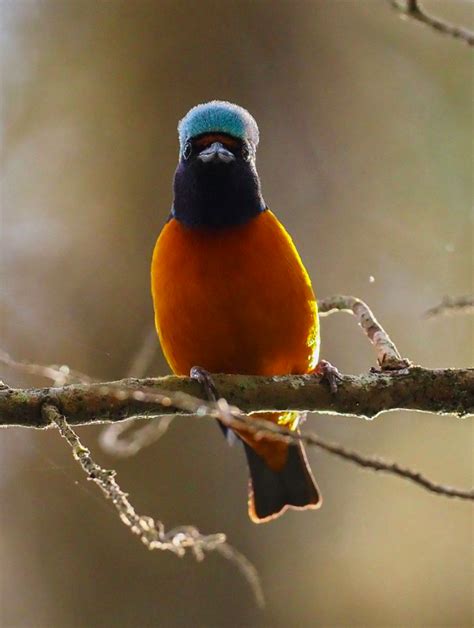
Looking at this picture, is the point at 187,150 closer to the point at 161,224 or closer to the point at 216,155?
the point at 216,155

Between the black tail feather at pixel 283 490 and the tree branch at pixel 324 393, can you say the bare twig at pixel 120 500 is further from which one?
the black tail feather at pixel 283 490

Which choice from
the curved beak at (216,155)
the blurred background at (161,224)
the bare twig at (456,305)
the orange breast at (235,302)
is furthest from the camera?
the blurred background at (161,224)

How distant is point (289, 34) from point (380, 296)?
8.82ft

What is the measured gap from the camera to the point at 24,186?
758 cm

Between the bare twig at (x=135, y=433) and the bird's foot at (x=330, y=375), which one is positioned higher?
the bare twig at (x=135, y=433)

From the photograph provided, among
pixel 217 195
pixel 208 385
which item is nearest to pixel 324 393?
pixel 208 385

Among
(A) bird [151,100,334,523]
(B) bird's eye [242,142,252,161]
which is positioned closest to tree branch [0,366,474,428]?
(A) bird [151,100,334,523]

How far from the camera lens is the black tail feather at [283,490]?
450 centimetres

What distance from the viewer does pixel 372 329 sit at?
12.0ft

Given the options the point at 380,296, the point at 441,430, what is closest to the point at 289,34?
the point at 380,296

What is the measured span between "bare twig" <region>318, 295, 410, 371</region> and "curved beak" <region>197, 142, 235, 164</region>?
0.86 meters

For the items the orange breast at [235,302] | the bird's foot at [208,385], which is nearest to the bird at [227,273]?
the orange breast at [235,302]

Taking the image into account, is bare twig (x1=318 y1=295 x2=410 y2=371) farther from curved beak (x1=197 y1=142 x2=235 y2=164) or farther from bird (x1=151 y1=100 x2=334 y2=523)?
curved beak (x1=197 y1=142 x2=235 y2=164)

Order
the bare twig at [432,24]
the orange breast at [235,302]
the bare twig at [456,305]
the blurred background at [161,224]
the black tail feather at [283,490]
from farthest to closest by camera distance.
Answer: the blurred background at [161,224]
the black tail feather at [283,490]
the orange breast at [235,302]
the bare twig at [456,305]
the bare twig at [432,24]
